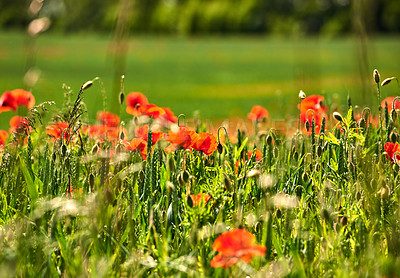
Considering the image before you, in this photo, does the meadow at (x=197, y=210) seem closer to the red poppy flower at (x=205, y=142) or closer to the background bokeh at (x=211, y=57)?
the red poppy flower at (x=205, y=142)

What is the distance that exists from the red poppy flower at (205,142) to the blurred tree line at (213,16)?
38554mm

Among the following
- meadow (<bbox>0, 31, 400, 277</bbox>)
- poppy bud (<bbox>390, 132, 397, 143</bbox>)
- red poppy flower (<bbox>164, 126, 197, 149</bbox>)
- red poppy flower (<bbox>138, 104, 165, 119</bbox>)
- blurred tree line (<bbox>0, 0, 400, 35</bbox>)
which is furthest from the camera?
blurred tree line (<bbox>0, 0, 400, 35</bbox>)

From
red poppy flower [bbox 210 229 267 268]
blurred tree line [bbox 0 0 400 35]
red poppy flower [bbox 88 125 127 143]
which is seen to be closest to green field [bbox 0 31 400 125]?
red poppy flower [bbox 88 125 127 143]

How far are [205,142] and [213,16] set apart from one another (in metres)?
48.9

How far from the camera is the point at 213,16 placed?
4919 centimetres

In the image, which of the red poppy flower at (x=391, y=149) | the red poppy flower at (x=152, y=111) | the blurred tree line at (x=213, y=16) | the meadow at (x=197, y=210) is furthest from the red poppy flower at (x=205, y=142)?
the blurred tree line at (x=213, y=16)

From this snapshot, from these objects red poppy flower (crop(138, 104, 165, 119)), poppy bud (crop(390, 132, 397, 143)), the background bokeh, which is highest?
the background bokeh

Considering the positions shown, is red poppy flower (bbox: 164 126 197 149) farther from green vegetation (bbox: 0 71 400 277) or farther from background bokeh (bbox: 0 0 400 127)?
background bokeh (bbox: 0 0 400 127)

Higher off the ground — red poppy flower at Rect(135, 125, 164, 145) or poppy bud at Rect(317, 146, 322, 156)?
red poppy flower at Rect(135, 125, 164, 145)

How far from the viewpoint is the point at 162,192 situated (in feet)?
5.27

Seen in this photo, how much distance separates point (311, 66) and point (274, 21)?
46363 millimetres

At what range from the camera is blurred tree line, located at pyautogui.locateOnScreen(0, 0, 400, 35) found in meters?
43.2

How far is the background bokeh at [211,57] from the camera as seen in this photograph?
4.29 ft

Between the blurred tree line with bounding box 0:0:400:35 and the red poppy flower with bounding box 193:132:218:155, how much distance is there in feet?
126
